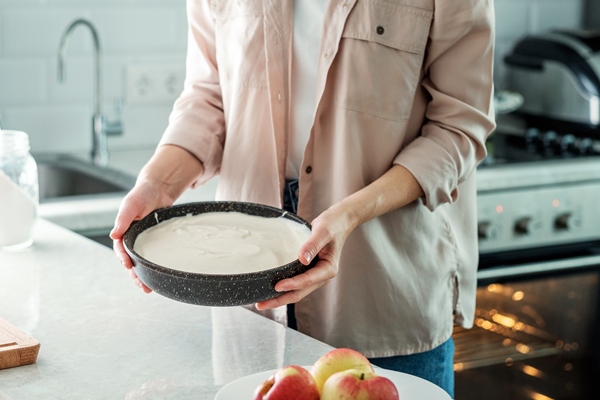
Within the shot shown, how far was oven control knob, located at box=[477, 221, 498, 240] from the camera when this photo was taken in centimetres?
223

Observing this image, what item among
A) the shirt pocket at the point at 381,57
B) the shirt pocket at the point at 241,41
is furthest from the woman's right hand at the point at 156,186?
the shirt pocket at the point at 381,57

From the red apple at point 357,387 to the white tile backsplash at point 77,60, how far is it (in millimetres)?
1773

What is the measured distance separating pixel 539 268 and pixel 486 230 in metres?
0.18

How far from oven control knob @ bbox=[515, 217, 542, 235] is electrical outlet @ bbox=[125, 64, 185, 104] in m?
1.04

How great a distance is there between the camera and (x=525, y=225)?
2271 mm

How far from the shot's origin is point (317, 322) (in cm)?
140

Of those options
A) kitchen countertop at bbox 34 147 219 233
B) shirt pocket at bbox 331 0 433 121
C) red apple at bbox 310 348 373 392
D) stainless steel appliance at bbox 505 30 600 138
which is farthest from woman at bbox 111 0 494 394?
stainless steel appliance at bbox 505 30 600 138

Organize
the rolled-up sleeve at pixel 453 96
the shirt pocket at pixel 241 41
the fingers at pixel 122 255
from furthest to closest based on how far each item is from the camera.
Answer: the shirt pocket at pixel 241 41 < the rolled-up sleeve at pixel 453 96 < the fingers at pixel 122 255

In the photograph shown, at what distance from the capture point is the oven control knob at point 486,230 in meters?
2.23

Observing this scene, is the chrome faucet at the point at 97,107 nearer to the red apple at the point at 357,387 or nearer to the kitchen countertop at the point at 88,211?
the kitchen countertop at the point at 88,211

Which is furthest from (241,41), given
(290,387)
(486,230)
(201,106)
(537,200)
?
(537,200)

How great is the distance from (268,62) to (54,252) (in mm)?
491

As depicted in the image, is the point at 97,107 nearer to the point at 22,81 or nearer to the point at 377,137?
the point at 22,81

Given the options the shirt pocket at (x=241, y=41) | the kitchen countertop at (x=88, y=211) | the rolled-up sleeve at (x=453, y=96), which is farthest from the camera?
the kitchen countertop at (x=88, y=211)
